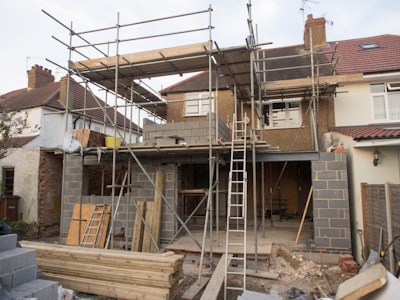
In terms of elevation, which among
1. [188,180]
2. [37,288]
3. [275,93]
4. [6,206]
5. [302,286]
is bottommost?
[302,286]

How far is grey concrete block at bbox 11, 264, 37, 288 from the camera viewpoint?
4.31 m

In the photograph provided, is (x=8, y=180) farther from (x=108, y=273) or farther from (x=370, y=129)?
(x=370, y=129)

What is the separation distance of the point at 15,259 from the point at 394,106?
11681mm

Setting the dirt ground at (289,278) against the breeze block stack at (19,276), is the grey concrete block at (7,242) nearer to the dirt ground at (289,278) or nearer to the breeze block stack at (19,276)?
the breeze block stack at (19,276)

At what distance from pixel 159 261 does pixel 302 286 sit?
305 centimetres

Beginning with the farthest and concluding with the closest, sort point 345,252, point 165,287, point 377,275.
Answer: point 345,252
point 165,287
point 377,275

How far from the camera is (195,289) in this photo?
18.2 feet

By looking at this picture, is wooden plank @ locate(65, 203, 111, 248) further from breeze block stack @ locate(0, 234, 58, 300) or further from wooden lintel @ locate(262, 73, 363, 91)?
wooden lintel @ locate(262, 73, 363, 91)

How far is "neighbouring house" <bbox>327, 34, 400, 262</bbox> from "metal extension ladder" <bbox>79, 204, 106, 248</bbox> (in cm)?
705

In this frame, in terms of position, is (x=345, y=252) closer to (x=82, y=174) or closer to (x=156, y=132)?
(x=156, y=132)

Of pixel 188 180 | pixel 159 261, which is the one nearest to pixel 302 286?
pixel 159 261

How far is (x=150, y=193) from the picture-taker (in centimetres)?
868

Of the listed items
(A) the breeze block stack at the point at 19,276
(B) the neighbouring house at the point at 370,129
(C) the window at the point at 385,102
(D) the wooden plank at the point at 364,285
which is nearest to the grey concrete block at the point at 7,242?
(A) the breeze block stack at the point at 19,276

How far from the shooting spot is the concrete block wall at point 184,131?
8508mm
